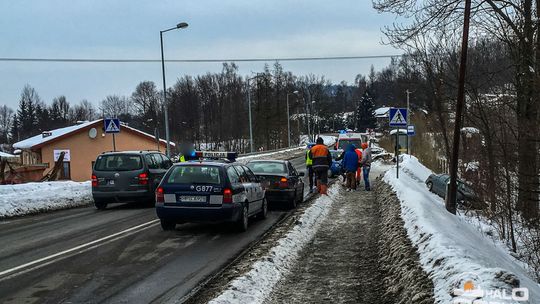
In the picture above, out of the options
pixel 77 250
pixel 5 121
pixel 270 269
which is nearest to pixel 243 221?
pixel 77 250

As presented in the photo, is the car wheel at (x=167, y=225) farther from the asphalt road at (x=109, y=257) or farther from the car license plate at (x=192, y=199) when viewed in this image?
the car license plate at (x=192, y=199)

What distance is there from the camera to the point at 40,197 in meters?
15.7

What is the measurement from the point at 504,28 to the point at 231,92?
78.7m

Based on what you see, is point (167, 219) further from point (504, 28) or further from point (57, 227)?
point (504, 28)

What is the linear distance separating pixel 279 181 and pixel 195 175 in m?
4.52

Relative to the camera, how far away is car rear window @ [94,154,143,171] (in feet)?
51.0

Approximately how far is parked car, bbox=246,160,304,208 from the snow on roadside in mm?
2438

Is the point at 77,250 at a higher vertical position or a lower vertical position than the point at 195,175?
lower

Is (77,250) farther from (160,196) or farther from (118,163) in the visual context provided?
(118,163)

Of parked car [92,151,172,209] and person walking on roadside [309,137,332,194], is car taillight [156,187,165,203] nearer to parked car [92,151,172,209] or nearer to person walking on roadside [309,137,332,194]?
parked car [92,151,172,209]

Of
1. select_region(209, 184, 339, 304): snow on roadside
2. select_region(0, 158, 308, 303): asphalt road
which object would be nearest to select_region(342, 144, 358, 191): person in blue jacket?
select_region(0, 158, 308, 303): asphalt road

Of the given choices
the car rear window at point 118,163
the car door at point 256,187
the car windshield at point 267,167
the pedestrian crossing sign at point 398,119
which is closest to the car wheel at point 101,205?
the car rear window at point 118,163

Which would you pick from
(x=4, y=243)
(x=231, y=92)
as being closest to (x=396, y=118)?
(x=4, y=243)

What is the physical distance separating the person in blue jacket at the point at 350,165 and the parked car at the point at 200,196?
30.3 feet
